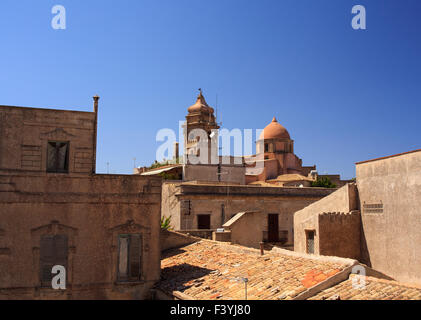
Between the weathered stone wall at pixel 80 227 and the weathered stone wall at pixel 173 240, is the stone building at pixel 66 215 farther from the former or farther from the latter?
the weathered stone wall at pixel 173 240

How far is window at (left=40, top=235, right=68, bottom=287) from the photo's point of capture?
12.2 m

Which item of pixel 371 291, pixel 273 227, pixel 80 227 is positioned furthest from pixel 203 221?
pixel 371 291

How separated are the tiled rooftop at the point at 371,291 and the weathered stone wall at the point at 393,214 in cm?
574

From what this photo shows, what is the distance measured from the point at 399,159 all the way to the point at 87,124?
10239 mm

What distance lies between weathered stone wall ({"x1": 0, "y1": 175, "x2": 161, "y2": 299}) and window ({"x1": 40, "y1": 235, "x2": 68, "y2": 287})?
0.54 feet

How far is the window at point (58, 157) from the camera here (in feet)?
41.7

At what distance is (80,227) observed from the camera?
41.1ft

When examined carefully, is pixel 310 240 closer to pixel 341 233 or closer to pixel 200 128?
pixel 341 233

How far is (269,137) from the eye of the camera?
158ft

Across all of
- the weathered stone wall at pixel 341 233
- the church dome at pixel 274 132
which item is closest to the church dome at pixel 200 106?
the church dome at pixel 274 132
